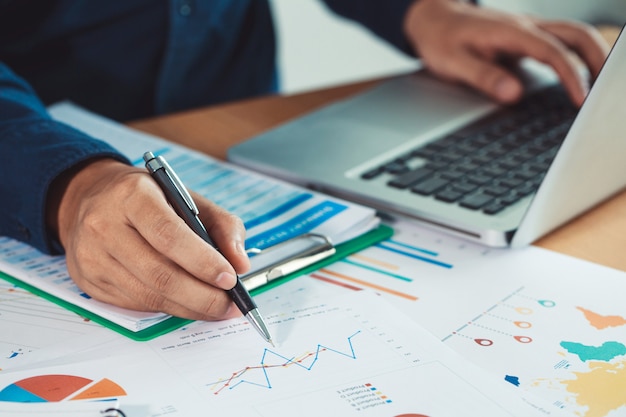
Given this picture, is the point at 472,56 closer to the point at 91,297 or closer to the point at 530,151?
the point at 530,151

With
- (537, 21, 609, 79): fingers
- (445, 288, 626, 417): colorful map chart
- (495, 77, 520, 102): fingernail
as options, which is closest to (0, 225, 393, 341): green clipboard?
(445, 288, 626, 417): colorful map chart

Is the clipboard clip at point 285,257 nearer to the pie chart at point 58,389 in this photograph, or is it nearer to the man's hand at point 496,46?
the pie chart at point 58,389

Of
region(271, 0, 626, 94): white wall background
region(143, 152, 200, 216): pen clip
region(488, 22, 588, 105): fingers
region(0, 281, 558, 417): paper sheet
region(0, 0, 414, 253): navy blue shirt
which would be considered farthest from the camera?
region(271, 0, 626, 94): white wall background

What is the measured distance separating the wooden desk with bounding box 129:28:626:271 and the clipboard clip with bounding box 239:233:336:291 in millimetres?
200

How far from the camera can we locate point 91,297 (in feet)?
2.14

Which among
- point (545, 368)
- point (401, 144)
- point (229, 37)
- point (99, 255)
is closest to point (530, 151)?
point (401, 144)

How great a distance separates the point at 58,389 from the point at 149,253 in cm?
12

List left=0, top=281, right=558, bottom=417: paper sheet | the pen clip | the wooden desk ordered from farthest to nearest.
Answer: the wooden desk → the pen clip → left=0, top=281, right=558, bottom=417: paper sheet

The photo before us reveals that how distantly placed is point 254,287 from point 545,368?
0.77 ft

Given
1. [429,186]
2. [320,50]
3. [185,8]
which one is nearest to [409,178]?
[429,186]

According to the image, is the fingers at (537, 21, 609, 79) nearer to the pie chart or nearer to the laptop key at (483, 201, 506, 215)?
the laptop key at (483, 201, 506, 215)

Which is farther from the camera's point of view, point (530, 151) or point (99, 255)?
point (530, 151)

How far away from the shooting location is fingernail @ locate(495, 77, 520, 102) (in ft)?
3.33

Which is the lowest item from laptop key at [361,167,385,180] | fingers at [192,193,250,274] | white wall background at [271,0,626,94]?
white wall background at [271,0,626,94]
